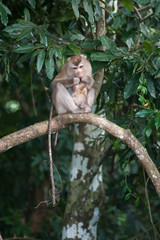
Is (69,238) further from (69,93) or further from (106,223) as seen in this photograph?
(106,223)

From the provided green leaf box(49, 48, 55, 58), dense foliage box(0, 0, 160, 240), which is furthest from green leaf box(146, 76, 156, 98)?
green leaf box(49, 48, 55, 58)

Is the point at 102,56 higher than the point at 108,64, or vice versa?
the point at 108,64

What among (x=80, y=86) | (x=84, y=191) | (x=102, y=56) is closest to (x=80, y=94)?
(x=80, y=86)

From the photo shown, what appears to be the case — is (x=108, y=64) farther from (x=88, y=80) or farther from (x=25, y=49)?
(x=25, y=49)

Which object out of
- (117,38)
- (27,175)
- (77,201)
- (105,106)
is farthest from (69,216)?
(27,175)

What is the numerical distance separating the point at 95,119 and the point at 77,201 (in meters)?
1.50

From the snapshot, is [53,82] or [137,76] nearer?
[137,76]

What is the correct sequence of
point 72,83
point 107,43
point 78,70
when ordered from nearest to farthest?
point 107,43 < point 78,70 < point 72,83

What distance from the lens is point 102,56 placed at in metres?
3.04

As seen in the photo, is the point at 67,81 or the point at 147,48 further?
the point at 67,81

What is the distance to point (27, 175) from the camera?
769cm

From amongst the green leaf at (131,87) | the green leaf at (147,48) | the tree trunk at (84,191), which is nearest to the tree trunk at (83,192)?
the tree trunk at (84,191)

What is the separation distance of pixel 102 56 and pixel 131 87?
0.39 m

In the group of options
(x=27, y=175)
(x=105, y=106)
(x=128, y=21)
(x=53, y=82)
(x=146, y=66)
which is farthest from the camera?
(x=27, y=175)
